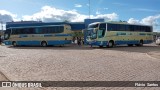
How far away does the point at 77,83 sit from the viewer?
8.70 meters

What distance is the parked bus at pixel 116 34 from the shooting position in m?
32.3

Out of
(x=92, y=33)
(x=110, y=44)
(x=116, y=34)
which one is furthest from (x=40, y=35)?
(x=116, y=34)

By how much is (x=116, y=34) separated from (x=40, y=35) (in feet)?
34.2

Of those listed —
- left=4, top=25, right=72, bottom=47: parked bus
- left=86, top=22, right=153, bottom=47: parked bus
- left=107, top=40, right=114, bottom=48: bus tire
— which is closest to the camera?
left=86, top=22, right=153, bottom=47: parked bus

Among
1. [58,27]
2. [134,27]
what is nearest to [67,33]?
[58,27]

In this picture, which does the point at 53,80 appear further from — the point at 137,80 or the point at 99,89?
the point at 137,80

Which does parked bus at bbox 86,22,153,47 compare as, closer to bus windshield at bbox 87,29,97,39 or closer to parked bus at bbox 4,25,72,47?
bus windshield at bbox 87,29,97,39

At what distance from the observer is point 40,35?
1453 inches

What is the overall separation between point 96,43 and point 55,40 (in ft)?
20.8

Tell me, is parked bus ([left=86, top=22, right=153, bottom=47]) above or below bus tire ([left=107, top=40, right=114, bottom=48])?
above

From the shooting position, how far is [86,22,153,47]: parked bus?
3234cm

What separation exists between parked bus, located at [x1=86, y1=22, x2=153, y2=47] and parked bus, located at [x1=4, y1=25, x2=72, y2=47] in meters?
3.47

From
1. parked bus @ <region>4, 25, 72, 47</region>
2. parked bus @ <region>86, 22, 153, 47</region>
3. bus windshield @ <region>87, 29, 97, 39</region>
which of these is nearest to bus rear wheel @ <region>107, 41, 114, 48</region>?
parked bus @ <region>86, 22, 153, 47</region>

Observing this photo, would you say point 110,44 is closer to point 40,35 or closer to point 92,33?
point 92,33
